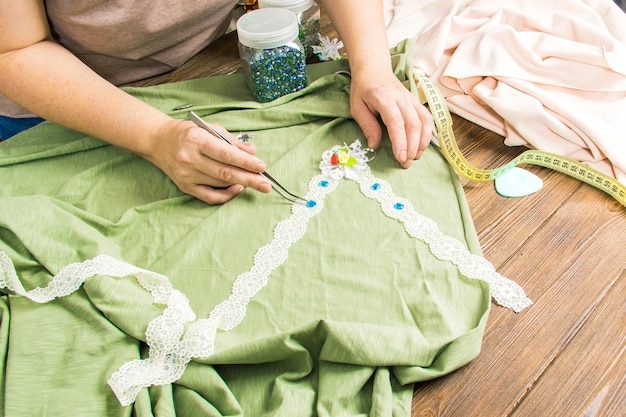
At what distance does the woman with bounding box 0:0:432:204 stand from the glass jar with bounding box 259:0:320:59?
0.11 meters

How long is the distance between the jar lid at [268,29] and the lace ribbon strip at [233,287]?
0.27 m

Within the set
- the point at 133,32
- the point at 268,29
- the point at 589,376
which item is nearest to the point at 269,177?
the point at 268,29

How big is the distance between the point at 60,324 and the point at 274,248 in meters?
0.32

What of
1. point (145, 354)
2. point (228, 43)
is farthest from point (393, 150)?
point (228, 43)

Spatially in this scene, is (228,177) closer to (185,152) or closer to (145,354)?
(185,152)

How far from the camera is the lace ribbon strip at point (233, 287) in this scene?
2.28 feet

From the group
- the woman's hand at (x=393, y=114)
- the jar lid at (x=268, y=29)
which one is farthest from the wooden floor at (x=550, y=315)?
the jar lid at (x=268, y=29)

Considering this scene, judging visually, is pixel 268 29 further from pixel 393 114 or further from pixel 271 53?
pixel 393 114

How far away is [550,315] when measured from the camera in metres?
0.76

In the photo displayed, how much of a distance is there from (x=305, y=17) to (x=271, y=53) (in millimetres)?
242

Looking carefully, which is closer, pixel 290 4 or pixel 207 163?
pixel 207 163

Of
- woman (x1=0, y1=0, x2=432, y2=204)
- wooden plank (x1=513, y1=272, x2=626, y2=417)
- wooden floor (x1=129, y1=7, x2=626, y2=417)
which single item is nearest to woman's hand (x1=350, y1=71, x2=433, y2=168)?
woman (x1=0, y1=0, x2=432, y2=204)

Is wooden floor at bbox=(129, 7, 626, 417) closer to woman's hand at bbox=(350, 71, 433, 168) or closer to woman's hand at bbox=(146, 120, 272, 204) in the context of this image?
woman's hand at bbox=(350, 71, 433, 168)

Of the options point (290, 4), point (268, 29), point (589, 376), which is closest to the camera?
point (589, 376)
